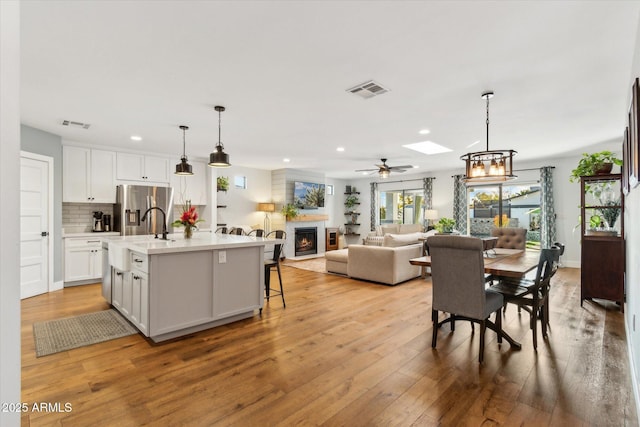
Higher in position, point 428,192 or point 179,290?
point 428,192

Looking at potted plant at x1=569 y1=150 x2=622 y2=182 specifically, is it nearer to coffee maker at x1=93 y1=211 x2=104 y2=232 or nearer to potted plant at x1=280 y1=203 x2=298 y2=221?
potted plant at x1=280 y1=203 x2=298 y2=221

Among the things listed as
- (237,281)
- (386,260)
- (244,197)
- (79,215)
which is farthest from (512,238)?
(79,215)

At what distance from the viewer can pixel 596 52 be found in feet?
8.35

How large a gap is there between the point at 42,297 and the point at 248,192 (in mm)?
4716

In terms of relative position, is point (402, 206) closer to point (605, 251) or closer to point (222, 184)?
point (222, 184)

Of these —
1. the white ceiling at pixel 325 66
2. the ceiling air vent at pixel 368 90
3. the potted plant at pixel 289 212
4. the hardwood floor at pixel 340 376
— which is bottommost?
the hardwood floor at pixel 340 376

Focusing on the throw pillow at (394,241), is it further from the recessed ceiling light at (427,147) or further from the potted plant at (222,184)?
the potted plant at (222,184)

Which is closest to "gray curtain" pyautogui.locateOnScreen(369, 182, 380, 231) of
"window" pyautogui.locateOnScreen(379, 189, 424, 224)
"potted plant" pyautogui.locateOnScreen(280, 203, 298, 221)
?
"window" pyautogui.locateOnScreen(379, 189, 424, 224)

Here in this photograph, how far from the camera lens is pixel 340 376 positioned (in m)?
2.48

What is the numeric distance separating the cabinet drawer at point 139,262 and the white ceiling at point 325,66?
1.69 metres

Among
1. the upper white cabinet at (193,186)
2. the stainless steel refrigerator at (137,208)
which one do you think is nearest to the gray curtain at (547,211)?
the upper white cabinet at (193,186)

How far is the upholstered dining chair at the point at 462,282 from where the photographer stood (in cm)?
270

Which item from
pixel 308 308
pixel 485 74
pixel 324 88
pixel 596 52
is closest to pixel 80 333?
pixel 308 308

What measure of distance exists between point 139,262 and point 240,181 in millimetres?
5276
